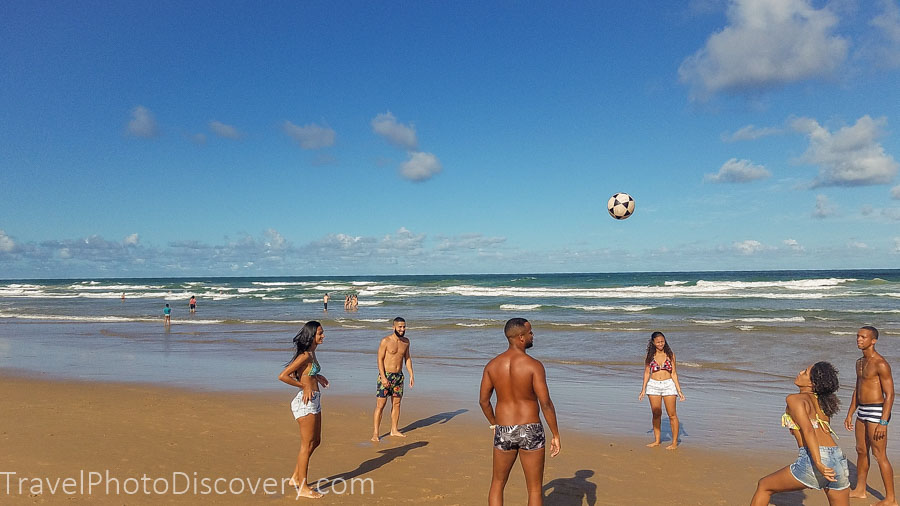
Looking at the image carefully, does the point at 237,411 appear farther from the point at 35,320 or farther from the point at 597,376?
the point at 35,320

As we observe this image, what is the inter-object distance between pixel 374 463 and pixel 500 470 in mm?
2862

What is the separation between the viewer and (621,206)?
13430 mm

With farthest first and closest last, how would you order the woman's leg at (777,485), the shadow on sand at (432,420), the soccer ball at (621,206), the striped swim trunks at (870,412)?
the soccer ball at (621,206), the shadow on sand at (432,420), the striped swim trunks at (870,412), the woman's leg at (777,485)

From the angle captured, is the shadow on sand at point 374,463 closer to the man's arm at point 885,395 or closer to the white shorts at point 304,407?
the white shorts at point 304,407

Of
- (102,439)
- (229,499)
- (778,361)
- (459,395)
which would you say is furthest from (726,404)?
(102,439)

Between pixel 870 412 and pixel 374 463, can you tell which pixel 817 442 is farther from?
pixel 374 463

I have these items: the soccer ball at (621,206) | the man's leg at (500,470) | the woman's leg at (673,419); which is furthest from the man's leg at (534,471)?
the soccer ball at (621,206)

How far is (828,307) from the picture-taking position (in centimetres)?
3409

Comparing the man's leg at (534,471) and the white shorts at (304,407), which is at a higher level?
the white shorts at (304,407)

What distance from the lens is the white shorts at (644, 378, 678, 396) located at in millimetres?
7793

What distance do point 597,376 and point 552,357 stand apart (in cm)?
325

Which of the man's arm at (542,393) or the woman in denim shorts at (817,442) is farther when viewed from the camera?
the man's arm at (542,393)

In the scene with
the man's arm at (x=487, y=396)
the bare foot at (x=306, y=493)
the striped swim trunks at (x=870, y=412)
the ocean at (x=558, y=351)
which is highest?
the man's arm at (x=487, y=396)

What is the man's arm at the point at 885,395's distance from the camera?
5441mm
